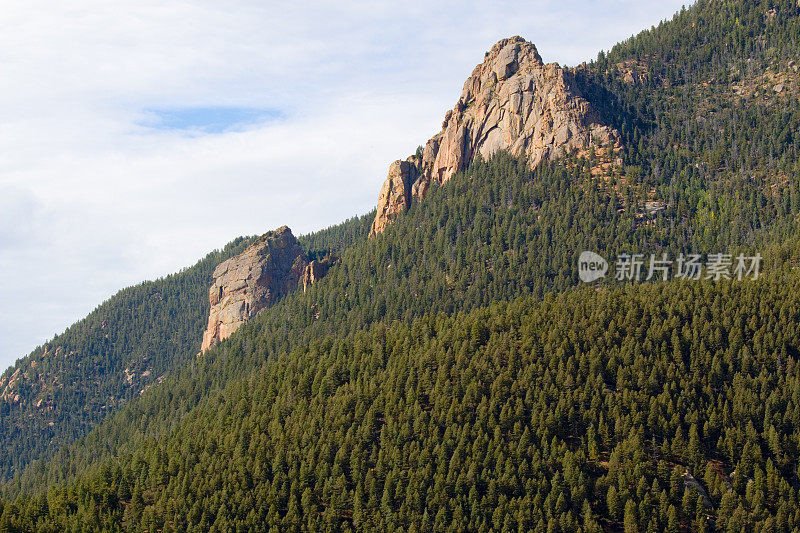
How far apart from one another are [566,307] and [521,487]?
4646 centimetres

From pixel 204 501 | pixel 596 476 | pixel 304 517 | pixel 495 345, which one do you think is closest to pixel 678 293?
pixel 495 345

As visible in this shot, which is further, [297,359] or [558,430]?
[297,359]

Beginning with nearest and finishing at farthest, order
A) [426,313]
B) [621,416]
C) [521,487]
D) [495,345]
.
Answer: [521,487] < [621,416] < [495,345] < [426,313]

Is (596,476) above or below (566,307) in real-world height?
below

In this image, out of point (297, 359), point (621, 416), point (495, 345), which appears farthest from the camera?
point (297, 359)

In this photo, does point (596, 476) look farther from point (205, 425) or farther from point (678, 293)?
point (205, 425)

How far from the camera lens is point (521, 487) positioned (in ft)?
409

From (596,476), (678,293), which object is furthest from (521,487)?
(678,293)

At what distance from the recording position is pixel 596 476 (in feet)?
415

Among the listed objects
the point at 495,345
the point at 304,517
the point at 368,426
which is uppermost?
the point at 495,345

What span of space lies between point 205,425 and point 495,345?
2155 inches

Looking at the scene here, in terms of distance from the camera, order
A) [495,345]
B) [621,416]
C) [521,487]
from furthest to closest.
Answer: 1. [495,345]
2. [621,416]
3. [521,487]

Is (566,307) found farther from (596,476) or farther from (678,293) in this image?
(596,476)

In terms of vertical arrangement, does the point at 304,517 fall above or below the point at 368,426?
below
